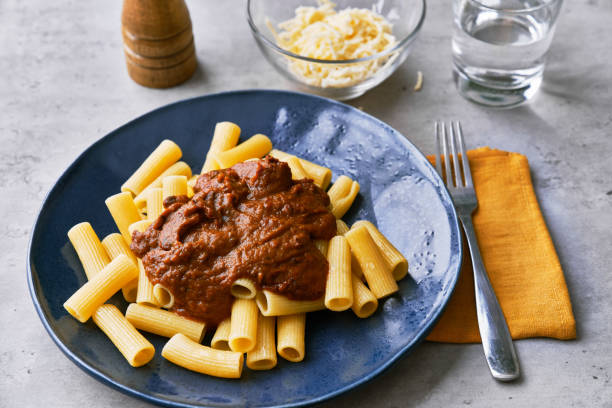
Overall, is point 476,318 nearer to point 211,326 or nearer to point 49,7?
point 211,326

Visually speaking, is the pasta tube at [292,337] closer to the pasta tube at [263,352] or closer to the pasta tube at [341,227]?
the pasta tube at [263,352]

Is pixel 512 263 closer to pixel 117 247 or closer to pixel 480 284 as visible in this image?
pixel 480 284

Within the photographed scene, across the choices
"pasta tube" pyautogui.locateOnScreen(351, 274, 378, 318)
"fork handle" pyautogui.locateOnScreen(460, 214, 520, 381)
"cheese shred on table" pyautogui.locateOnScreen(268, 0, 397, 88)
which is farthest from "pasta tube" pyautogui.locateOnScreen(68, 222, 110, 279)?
"fork handle" pyautogui.locateOnScreen(460, 214, 520, 381)

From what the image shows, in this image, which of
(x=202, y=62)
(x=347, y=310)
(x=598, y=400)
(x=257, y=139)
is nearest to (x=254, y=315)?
(x=347, y=310)

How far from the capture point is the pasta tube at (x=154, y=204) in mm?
2455

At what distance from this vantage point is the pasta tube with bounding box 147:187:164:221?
246 centimetres

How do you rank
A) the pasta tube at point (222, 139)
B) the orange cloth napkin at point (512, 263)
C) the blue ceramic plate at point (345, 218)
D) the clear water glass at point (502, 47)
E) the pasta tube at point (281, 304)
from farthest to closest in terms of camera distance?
the clear water glass at point (502, 47)
the pasta tube at point (222, 139)
the orange cloth napkin at point (512, 263)
the pasta tube at point (281, 304)
the blue ceramic plate at point (345, 218)

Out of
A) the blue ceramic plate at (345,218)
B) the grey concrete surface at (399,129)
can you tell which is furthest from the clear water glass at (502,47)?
the blue ceramic plate at (345,218)

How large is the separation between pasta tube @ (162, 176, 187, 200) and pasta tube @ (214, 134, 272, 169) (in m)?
0.19

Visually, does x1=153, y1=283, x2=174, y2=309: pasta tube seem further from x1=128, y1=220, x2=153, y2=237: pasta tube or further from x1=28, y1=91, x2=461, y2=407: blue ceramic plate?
x1=128, y1=220, x2=153, y2=237: pasta tube

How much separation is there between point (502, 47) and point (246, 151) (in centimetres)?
129

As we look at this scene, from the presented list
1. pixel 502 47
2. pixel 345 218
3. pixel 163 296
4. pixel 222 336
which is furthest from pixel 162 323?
pixel 502 47

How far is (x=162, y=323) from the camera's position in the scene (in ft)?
7.16

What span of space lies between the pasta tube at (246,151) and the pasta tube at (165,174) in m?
0.15
